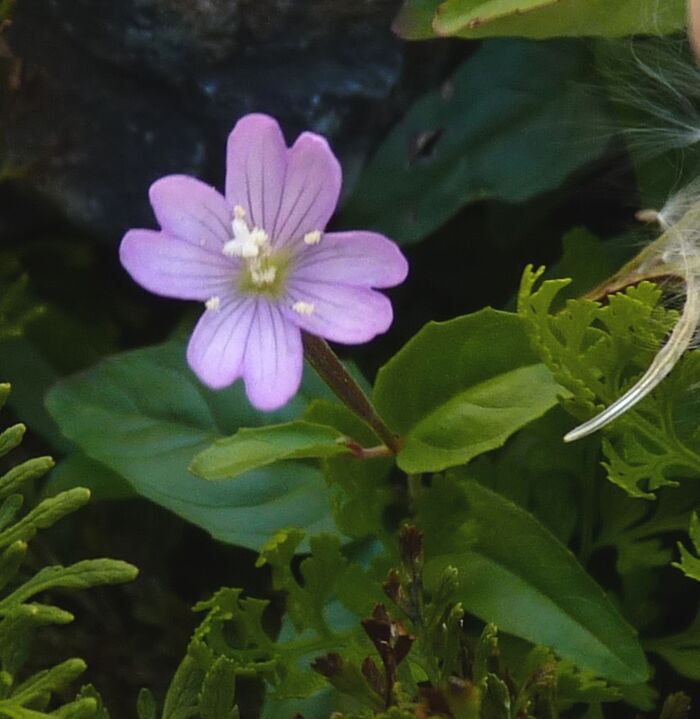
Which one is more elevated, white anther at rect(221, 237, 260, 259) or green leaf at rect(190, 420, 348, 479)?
white anther at rect(221, 237, 260, 259)

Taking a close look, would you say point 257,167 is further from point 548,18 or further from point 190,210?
point 548,18

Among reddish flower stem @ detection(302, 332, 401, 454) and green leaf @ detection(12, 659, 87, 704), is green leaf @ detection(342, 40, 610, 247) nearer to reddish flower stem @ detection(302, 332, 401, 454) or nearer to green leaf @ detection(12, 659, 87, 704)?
reddish flower stem @ detection(302, 332, 401, 454)

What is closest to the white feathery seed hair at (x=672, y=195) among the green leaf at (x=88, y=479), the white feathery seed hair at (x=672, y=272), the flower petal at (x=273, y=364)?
the white feathery seed hair at (x=672, y=272)

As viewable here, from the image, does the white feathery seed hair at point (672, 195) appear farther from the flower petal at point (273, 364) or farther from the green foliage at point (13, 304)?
the green foliage at point (13, 304)

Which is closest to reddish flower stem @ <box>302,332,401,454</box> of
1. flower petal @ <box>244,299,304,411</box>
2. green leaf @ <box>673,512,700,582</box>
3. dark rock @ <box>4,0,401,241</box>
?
flower petal @ <box>244,299,304,411</box>

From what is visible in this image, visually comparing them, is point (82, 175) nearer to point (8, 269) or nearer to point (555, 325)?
point (8, 269)

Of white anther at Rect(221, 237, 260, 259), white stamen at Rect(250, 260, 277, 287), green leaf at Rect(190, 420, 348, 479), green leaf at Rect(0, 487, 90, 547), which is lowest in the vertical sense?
green leaf at Rect(190, 420, 348, 479)
